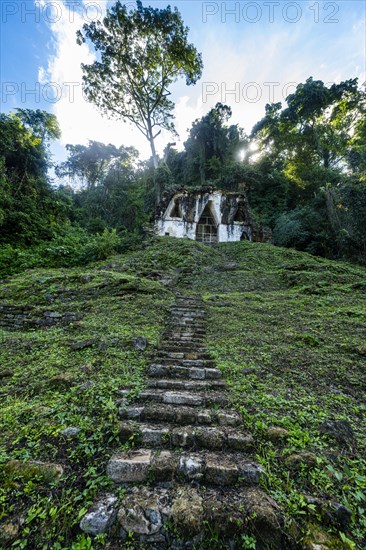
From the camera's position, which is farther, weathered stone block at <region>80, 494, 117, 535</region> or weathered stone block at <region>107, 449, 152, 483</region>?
weathered stone block at <region>107, 449, 152, 483</region>

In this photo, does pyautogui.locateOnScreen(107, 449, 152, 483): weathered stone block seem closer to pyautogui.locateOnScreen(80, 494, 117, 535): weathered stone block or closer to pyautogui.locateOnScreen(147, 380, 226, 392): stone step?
pyautogui.locateOnScreen(80, 494, 117, 535): weathered stone block

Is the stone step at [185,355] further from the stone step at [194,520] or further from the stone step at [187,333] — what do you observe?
the stone step at [194,520]

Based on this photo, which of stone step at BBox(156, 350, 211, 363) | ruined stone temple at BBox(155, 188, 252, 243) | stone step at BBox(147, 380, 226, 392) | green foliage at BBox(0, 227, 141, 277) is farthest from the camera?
ruined stone temple at BBox(155, 188, 252, 243)

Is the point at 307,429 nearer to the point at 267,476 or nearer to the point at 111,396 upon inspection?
the point at 267,476

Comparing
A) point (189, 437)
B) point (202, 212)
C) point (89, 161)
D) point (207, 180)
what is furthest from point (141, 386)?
point (89, 161)

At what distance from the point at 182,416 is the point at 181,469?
60cm

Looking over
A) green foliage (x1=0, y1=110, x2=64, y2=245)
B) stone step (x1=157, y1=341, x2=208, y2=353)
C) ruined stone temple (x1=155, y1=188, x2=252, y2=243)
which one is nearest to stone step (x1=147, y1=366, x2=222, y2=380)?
stone step (x1=157, y1=341, x2=208, y2=353)

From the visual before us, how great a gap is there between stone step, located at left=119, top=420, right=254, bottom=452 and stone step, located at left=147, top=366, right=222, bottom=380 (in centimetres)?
112

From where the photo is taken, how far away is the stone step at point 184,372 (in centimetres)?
341

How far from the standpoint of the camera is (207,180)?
28.5 metres

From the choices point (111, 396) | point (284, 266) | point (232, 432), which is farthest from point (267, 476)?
point (284, 266)

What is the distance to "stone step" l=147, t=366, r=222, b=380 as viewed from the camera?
3.41 metres

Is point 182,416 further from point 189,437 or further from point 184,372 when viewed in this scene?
point 184,372

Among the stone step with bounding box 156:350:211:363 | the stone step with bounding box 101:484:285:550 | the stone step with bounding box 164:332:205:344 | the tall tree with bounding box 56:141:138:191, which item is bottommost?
the stone step with bounding box 101:484:285:550
